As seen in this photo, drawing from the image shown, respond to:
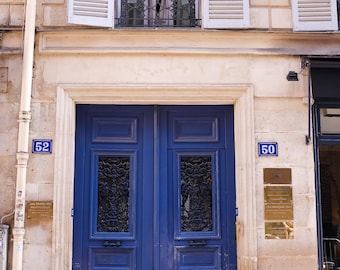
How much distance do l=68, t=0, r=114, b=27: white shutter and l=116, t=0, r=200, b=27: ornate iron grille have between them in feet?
0.86

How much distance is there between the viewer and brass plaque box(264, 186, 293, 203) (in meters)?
6.80

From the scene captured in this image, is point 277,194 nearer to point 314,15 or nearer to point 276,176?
point 276,176

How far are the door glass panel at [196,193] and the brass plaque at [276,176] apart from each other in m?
0.73

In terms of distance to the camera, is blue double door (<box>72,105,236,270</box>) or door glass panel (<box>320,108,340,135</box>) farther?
door glass panel (<box>320,108,340,135</box>)

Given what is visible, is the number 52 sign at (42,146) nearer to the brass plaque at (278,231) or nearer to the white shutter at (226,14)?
the white shutter at (226,14)

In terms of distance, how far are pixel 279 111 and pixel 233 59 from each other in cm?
86

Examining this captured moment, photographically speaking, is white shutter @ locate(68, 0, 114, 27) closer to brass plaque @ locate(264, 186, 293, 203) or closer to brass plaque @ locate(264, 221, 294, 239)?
brass plaque @ locate(264, 186, 293, 203)

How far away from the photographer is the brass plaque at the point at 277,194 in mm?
6797

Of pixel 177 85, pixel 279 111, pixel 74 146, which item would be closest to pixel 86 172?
pixel 74 146

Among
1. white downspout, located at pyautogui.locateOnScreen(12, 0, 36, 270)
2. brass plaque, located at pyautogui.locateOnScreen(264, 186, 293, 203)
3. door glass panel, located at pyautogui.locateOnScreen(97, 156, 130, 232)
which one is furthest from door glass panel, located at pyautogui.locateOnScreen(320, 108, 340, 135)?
white downspout, located at pyautogui.locateOnScreen(12, 0, 36, 270)

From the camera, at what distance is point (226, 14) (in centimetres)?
708

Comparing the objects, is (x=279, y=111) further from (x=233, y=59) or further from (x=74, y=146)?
(x=74, y=146)

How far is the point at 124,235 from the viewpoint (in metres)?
6.98

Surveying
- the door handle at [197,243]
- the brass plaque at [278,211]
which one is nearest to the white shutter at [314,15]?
the brass plaque at [278,211]
